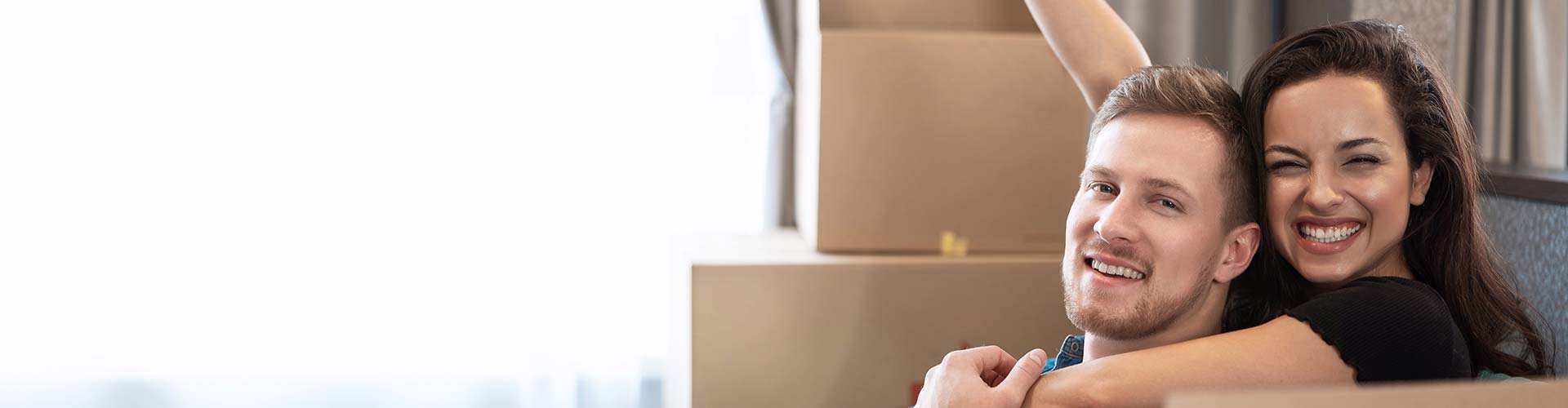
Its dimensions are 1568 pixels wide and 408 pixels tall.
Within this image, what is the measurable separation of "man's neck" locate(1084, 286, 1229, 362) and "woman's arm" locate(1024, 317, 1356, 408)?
0.31ft

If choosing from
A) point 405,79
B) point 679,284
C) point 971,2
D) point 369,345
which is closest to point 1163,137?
point 971,2

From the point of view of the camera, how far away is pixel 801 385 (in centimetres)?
165

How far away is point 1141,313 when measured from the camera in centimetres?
107

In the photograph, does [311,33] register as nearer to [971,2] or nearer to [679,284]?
[679,284]

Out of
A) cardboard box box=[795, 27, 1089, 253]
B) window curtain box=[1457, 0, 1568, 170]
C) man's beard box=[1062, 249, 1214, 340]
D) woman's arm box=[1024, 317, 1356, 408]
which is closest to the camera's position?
woman's arm box=[1024, 317, 1356, 408]

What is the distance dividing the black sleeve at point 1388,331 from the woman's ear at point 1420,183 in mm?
116

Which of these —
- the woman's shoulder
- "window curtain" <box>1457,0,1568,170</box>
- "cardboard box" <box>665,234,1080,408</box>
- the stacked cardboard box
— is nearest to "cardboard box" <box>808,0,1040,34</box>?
the stacked cardboard box

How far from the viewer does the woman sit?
977 mm

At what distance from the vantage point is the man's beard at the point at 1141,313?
1.07 meters

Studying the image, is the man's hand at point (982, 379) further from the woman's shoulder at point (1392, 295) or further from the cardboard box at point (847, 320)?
the cardboard box at point (847, 320)

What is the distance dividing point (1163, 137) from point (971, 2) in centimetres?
68

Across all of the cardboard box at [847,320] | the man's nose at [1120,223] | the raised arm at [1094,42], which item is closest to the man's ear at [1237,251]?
the man's nose at [1120,223]

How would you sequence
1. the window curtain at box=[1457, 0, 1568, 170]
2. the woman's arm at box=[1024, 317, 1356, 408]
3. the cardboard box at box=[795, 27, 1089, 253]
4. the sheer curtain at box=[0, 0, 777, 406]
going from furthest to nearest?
the sheer curtain at box=[0, 0, 777, 406], the window curtain at box=[1457, 0, 1568, 170], the cardboard box at box=[795, 27, 1089, 253], the woman's arm at box=[1024, 317, 1356, 408]

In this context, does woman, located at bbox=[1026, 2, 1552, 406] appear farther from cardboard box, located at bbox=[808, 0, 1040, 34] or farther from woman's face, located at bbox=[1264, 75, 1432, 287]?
cardboard box, located at bbox=[808, 0, 1040, 34]
